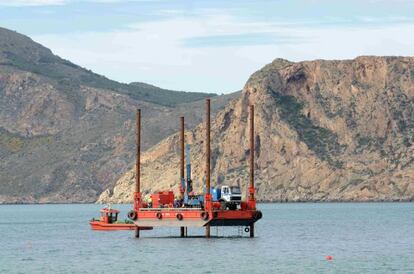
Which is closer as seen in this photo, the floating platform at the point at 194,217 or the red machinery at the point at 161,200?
the floating platform at the point at 194,217

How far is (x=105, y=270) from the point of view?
95375 mm

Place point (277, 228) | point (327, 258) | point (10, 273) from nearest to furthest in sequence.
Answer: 1. point (10, 273)
2. point (327, 258)
3. point (277, 228)

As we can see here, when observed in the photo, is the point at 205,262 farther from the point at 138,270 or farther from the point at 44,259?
the point at 44,259

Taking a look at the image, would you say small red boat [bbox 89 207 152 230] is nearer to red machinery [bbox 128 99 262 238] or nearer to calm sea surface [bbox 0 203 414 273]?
calm sea surface [bbox 0 203 414 273]

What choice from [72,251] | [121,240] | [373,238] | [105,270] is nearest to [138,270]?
[105,270]

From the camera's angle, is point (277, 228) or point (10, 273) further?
point (277, 228)

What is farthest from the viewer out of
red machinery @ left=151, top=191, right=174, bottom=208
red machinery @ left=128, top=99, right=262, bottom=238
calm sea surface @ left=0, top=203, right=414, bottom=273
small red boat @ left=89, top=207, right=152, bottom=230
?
small red boat @ left=89, top=207, right=152, bottom=230

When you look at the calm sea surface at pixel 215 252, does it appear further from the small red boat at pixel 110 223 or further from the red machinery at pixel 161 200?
the red machinery at pixel 161 200

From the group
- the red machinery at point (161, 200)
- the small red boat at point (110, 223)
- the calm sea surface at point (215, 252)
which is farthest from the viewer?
the small red boat at point (110, 223)

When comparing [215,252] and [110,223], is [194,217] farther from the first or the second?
[110,223]

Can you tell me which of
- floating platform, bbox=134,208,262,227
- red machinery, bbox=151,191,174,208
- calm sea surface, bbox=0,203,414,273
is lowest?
calm sea surface, bbox=0,203,414,273

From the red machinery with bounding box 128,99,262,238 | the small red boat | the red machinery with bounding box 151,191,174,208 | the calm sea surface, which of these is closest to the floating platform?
the red machinery with bounding box 128,99,262,238

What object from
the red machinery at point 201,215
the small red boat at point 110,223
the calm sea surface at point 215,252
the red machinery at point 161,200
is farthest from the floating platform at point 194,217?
the small red boat at point 110,223

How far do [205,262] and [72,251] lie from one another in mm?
Result: 21745
